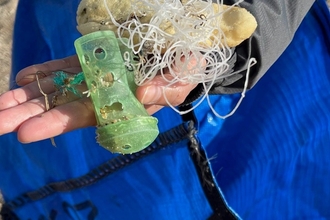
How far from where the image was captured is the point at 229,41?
0.76m

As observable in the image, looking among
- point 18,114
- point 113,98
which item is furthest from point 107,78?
point 18,114

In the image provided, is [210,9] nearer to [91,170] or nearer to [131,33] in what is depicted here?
[131,33]

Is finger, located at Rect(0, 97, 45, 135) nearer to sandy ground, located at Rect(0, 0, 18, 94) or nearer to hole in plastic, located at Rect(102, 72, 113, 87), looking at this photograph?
hole in plastic, located at Rect(102, 72, 113, 87)

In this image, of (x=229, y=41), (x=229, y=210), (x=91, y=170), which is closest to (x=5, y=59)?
(x=91, y=170)

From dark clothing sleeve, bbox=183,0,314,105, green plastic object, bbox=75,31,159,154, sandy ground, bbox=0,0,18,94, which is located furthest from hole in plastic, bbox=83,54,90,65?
sandy ground, bbox=0,0,18,94

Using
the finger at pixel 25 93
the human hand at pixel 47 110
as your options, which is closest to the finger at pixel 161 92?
the human hand at pixel 47 110

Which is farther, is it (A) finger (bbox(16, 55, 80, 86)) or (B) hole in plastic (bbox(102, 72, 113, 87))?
(A) finger (bbox(16, 55, 80, 86))

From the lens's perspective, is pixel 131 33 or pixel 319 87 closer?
pixel 131 33

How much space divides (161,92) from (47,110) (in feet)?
0.67

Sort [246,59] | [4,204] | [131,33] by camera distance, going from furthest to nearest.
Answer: [4,204] < [246,59] < [131,33]

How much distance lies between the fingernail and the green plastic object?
0.02 metres

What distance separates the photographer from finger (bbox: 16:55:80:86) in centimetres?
86

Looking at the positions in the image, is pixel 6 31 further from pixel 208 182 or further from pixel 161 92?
pixel 161 92

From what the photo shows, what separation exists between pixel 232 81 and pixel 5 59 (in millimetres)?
1195
